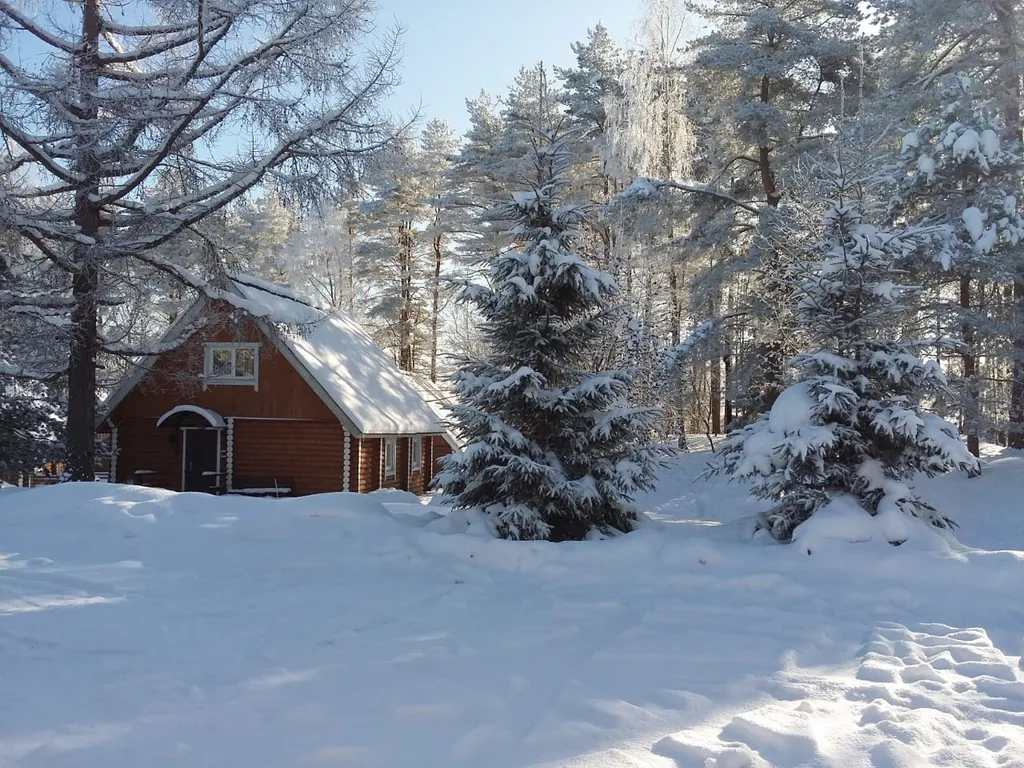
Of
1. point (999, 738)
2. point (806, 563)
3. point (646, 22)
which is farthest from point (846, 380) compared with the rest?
point (646, 22)

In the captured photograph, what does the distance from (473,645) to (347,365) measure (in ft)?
49.7

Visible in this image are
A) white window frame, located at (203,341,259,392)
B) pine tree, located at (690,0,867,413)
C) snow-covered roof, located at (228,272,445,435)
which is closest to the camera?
snow-covered roof, located at (228,272,445,435)

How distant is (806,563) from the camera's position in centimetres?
723

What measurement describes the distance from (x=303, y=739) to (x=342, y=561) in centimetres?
405

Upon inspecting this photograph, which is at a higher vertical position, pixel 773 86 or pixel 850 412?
pixel 773 86

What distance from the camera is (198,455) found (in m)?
18.6

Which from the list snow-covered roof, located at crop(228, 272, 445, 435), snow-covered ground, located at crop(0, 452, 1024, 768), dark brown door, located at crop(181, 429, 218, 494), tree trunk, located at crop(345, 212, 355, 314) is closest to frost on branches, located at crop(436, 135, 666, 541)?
snow-covered ground, located at crop(0, 452, 1024, 768)

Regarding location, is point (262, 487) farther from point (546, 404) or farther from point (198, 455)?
point (546, 404)

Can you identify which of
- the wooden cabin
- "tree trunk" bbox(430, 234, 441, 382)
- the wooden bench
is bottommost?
the wooden bench

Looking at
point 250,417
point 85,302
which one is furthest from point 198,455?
point 85,302

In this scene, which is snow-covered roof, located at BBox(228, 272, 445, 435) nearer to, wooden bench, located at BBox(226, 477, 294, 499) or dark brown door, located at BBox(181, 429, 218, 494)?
wooden bench, located at BBox(226, 477, 294, 499)

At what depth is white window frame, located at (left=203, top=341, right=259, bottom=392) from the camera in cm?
1809

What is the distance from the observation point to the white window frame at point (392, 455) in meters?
20.6

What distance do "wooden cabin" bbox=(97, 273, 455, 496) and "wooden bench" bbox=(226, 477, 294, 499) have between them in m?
0.02
